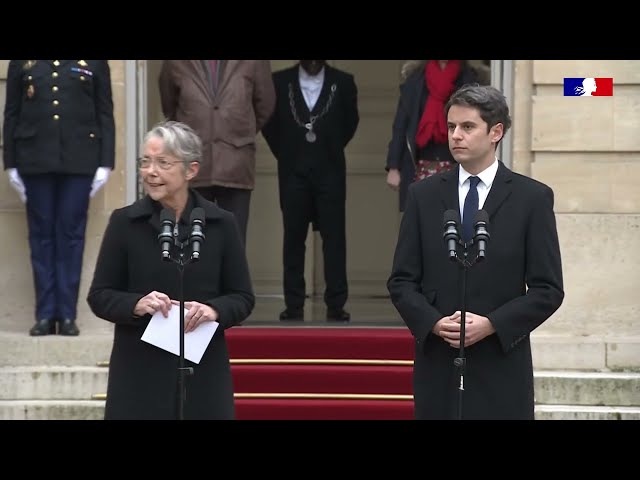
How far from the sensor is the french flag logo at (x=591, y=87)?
793 centimetres

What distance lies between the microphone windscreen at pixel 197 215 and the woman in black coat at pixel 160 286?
3.9 inches

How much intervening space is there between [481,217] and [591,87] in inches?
149

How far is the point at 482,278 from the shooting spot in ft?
14.9

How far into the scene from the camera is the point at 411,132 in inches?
319

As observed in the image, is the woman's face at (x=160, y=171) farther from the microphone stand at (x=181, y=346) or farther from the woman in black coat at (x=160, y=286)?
the microphone stand at (x=181, y=346)

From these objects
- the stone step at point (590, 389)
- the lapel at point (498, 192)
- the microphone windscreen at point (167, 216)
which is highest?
the lapel at point (498, 192)

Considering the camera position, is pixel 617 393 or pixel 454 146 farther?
pixel 617 393

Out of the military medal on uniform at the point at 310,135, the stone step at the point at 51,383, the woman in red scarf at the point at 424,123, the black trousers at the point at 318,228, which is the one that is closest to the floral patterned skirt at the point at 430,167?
the woman in red scarf at the point at 424,123

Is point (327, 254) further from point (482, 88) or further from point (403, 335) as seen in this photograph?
point (482, 88)

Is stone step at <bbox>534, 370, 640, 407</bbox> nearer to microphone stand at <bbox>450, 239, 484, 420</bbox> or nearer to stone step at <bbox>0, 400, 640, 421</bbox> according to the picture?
stone step at <bbox>0, 400, 640, 421</bbox>

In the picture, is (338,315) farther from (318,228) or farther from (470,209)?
(470,209)

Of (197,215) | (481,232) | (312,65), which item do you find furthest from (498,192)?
(312,65)

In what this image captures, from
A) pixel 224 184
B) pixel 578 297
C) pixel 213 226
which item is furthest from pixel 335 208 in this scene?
pixel 213 226

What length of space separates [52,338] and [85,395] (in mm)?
385
